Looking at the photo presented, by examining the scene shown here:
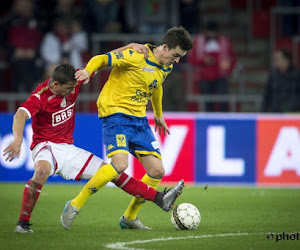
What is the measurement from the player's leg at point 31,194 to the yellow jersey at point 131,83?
0.82 m

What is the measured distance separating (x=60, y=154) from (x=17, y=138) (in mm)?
715

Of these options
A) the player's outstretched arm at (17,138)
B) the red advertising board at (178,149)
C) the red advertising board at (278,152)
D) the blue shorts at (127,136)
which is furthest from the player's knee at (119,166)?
the red advertising board at (278,152)

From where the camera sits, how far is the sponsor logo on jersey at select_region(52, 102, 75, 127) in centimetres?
695

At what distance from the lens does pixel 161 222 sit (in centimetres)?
757

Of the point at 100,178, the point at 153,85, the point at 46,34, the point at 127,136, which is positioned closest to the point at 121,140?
the point at 127,136

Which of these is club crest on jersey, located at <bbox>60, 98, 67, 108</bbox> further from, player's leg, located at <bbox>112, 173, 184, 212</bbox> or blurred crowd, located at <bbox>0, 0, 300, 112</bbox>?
blurred crowd, located at <bbox>0, 0, 300, 112</bbox>

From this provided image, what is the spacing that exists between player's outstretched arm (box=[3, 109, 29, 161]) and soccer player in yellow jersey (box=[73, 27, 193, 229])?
87 cm

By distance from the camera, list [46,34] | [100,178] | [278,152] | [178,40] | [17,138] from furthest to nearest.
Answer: [46,34] < [278,152] < [178,40] < [100,178] < [17,138]

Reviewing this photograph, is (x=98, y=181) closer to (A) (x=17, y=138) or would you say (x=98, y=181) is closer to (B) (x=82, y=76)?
(A) (x=17, y=138)

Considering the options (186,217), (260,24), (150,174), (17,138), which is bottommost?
(186,217)

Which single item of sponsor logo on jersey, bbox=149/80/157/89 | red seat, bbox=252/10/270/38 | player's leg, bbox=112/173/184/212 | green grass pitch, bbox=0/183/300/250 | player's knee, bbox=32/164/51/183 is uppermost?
red seat, bbox=252/10/270/38

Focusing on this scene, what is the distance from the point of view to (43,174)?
663cm

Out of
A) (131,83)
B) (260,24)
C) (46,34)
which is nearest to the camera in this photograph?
(131,83)

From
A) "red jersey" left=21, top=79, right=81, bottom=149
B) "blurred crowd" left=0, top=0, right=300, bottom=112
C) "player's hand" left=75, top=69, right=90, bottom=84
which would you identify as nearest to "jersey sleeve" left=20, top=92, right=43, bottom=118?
"red jersey" left=21, top=79, right=81, bottom=149
